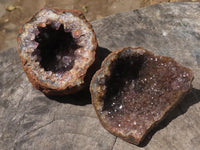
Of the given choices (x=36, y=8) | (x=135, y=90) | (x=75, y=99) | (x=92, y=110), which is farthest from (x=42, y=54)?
(x=36, y=8)

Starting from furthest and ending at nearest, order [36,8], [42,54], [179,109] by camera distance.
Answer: [36,8] → [42,54] → [179,109]

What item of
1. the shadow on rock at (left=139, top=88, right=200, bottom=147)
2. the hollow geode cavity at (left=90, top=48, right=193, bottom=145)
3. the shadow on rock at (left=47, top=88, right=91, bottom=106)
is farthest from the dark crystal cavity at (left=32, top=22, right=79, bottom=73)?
the shadow on rock at (left=139, top=88, right=200, bottom=147)

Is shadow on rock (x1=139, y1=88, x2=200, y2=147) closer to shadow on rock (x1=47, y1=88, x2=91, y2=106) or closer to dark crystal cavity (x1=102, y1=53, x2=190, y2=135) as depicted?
dark crystal cavity (x1=102, y1=53, x2=190, y2=135)

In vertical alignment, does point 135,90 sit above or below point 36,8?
above

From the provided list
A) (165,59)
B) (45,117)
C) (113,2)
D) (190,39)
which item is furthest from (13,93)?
(113,2)

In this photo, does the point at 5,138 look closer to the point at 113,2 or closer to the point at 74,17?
the point at 74,17

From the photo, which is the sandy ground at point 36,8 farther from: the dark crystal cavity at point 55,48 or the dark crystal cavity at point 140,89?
the dark crystal cavity at point 140,89

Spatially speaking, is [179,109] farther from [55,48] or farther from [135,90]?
[55,48]
